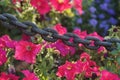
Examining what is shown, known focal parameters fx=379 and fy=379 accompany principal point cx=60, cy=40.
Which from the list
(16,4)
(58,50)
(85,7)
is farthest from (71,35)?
(85,7)

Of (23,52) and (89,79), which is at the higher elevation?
(23,52)

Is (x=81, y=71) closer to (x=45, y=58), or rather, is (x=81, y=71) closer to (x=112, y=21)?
(x=45, y=58)

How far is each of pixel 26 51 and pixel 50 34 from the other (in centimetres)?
17

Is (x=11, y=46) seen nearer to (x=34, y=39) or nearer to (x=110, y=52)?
(x=34, y=39)

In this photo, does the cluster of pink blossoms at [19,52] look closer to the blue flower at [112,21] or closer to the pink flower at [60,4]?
the pink flower at [60,4]

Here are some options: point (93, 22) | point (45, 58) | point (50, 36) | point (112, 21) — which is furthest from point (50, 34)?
point (112, 21)

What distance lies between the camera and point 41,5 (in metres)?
3.01

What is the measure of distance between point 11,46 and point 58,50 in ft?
0.98

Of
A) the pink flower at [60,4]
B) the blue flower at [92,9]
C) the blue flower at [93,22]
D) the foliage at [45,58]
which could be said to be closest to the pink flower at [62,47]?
the foliage at [45,58]

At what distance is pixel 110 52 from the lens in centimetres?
220

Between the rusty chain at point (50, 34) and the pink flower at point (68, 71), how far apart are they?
0.58 feet

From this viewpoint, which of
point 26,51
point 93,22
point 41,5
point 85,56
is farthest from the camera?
point 93,22

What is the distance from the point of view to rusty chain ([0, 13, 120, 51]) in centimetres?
216

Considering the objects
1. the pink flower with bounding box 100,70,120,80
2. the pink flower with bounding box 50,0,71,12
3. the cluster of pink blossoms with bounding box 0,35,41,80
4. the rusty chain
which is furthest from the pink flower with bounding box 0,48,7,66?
the pink flower with bounding box 50,0,71,12
